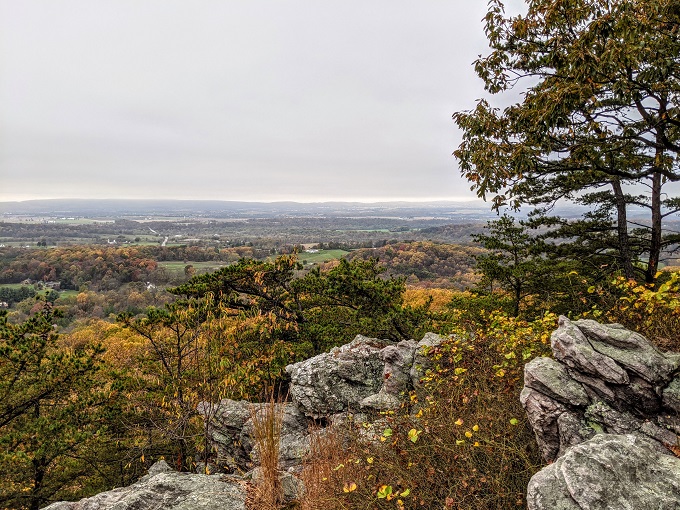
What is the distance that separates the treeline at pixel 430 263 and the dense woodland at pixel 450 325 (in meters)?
35.0

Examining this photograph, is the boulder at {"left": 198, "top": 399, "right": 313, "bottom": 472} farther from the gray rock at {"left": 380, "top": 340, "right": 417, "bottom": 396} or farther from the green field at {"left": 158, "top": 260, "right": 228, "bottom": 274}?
the green field at {"left": 158, "top": 260, "right": 228, "bottom": 274}

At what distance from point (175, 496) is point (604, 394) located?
4.82 meters

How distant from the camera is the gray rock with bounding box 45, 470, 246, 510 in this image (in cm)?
405

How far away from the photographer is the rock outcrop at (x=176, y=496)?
13.3 feet

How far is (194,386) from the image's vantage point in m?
7.08

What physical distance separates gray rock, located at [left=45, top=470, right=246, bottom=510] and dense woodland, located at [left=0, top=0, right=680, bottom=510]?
3.12 ft

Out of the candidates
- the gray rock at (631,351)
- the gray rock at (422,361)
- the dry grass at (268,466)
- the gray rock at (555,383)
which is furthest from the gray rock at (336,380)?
the gray rock at (631,351)

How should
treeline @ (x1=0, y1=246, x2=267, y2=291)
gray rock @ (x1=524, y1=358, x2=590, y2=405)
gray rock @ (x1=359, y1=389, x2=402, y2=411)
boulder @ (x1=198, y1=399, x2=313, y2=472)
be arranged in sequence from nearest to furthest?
gray rock @ (x1=524, y1=358, x2=590, y2=405)
gray rock @ (x1=359, y1=389, x2=402, y2=411)
boulder @ (x1=198, y1=399, x2=313, y2=472)
treeline @ (x1=0, y1=246, x2=267, y2=291)

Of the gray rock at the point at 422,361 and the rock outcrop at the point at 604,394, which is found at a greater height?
the rock outcrop at the point at 604,394

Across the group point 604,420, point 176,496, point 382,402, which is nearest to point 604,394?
point 604,420

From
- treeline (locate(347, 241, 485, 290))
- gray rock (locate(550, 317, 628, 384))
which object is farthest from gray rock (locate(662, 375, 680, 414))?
treeline (locate(347, 241, 485, 290))

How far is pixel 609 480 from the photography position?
8.01 feet

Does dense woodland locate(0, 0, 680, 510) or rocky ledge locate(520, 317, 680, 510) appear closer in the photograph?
rocky ledge locate(520, 317, 680, 510)

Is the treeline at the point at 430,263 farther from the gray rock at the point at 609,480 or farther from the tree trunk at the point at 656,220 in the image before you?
the gray rock at the point at 609,480
